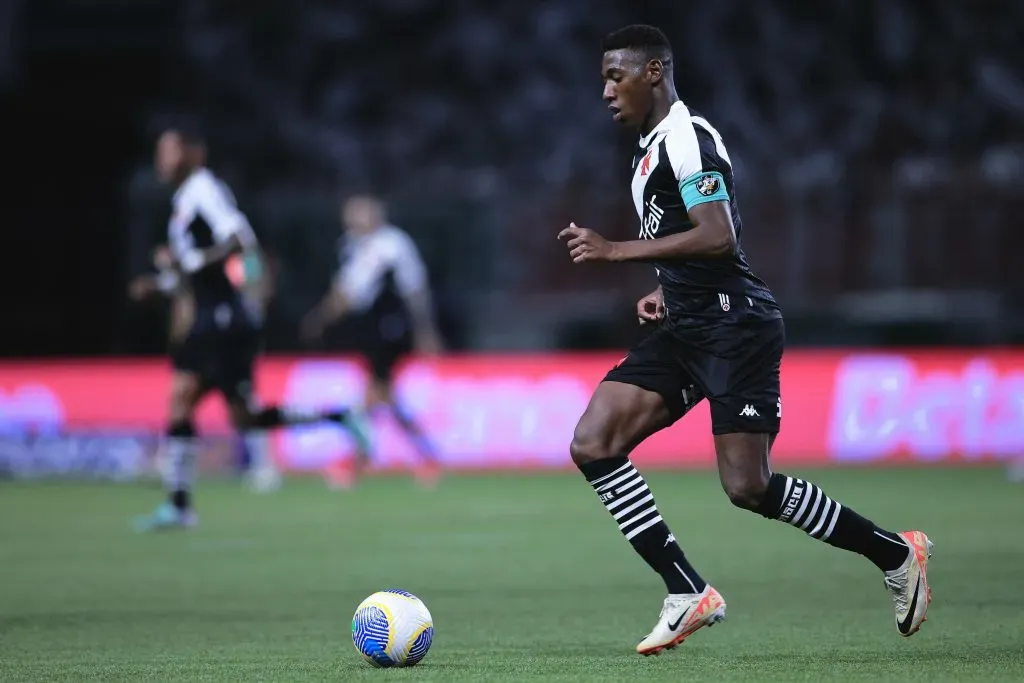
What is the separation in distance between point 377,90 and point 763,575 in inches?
670

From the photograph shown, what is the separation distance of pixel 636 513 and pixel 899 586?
99 centimetres

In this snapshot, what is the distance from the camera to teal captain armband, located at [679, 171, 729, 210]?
6.04m

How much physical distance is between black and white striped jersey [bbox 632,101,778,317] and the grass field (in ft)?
4.28

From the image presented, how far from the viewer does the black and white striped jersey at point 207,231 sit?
11.4m

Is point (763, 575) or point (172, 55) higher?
point (172, 55)

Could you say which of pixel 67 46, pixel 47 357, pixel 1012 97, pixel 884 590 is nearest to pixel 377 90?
pixel 67 46

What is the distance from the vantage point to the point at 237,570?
30.5 feet

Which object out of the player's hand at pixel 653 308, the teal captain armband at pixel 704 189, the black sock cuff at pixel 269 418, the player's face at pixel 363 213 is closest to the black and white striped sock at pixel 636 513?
the player's hand at pixel 653 308

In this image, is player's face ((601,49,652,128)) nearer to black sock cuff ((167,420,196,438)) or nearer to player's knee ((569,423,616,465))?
player's knee ((569,423,616,465))

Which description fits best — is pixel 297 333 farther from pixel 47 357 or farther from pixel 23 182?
pixel 23 182

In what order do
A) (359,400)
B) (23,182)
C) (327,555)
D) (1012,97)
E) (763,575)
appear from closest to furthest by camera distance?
(763,575) → (327,555) → (359,400) → (1012,97) → (23,182)

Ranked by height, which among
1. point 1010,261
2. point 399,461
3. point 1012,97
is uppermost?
point 1012,97

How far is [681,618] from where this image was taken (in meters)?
6.11

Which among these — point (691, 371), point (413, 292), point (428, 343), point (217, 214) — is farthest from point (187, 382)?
point (691, 371)
